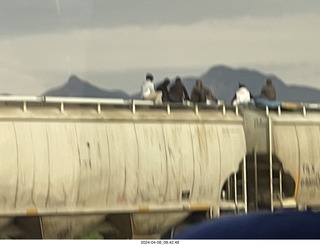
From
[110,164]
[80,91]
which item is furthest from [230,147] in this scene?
[80,91]

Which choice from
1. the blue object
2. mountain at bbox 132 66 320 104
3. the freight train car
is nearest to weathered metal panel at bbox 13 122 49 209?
the freight train car

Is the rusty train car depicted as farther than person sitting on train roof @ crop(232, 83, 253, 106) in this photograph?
No

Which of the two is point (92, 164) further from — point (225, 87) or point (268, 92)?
point (268, 92)

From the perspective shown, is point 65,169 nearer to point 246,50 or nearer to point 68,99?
point 68,99

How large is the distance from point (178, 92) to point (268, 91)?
0.31 metres

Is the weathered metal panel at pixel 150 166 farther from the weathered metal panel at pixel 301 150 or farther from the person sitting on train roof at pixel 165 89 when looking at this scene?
the weathered metal panel at pixel 301 150

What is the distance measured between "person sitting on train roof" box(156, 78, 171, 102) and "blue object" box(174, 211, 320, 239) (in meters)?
0.43

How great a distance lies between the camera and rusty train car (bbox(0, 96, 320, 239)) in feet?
5.78

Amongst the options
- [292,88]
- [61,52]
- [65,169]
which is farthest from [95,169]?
[292,88]

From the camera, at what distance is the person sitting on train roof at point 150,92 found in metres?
1.87

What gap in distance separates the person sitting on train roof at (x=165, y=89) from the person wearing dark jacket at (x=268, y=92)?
1.06 feet

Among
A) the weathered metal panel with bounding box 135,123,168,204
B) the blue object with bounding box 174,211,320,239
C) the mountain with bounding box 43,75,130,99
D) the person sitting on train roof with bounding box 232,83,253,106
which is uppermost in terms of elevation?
the mountain with bounding box 43,75,130,99

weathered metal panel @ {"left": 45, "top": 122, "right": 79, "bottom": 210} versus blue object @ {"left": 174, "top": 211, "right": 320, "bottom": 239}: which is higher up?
weathered metal panel @ {"left": 45, "top": 122, "right": 79, "bottom": 210}

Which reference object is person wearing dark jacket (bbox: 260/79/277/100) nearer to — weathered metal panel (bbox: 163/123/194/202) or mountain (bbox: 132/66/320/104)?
mountain (bbox: 132/66/320/104)
